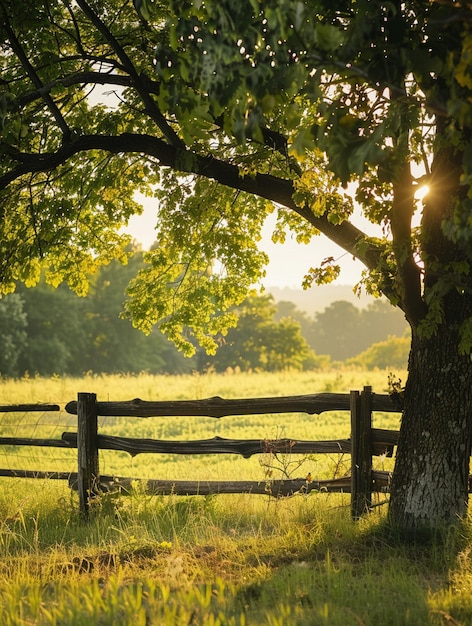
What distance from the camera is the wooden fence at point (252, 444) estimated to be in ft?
26.1

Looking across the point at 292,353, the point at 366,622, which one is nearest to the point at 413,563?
the point at 366,622

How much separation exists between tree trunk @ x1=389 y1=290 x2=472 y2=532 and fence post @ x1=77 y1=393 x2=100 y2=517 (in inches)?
145

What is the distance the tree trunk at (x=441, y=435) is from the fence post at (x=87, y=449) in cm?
369

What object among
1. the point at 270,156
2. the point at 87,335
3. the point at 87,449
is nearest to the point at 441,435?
the point at 270,156

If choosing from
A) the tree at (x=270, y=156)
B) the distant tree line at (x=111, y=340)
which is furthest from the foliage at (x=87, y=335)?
the tree at (x=270, y=156)

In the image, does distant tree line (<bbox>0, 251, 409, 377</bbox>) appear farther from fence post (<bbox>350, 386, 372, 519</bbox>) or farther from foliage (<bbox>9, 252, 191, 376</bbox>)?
fence post (<bbox>350, 386, 372, 519</bbox>)

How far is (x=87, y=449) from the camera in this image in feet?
28.3

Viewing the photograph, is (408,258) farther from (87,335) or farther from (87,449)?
(87,335)

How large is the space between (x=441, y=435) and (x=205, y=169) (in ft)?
11.8

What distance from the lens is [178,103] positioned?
174 inches

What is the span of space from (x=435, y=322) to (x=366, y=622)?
9.06 ft

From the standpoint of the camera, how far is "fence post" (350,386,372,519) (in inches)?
313

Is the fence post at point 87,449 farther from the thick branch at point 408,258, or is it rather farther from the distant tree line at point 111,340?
the distant tree line at point 111,340

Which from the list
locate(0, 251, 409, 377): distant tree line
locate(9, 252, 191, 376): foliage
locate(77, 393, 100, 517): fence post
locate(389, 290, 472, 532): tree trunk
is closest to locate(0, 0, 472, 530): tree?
locate(389, 290, 472, 532): tree trunk
